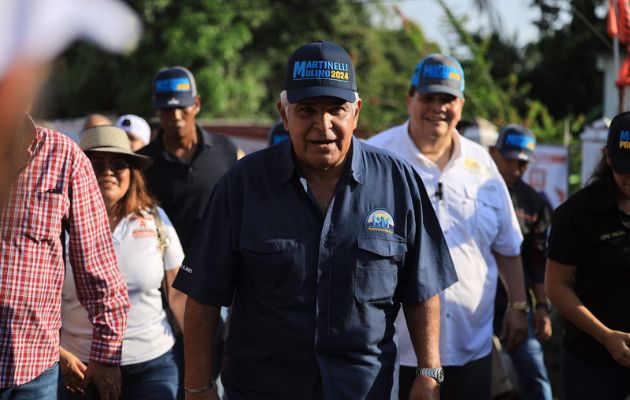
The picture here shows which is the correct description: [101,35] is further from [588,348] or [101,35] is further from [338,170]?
[588,348]

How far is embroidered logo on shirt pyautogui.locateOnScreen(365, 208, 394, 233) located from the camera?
3402 mm

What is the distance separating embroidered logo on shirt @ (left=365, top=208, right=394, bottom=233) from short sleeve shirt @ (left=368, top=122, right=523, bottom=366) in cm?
133

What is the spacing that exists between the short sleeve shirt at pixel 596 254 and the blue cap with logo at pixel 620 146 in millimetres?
171

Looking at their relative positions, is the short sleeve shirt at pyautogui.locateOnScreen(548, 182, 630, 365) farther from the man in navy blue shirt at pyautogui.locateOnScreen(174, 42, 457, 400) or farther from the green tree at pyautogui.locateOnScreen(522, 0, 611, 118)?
the green tree at pyautogui.locateOnScreen(522, 0, 611, 118)

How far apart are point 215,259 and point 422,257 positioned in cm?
81

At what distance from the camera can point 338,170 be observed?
11.5 ft

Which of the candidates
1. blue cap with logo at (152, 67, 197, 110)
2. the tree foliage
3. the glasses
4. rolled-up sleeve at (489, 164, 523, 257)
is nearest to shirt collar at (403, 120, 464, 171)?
rolled-up sleeve at (489, 164, 523, 257)

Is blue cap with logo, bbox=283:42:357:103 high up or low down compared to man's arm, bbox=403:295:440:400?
up

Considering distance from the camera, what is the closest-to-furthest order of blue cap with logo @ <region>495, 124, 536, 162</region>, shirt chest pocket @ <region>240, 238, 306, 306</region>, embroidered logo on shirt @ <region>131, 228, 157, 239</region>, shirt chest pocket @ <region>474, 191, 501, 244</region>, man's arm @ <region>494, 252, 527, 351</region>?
1. shirt chest pocket @ <region>240, 238, 306, 306</region>
2. embroidered logo on shirt @ <region>131, 228, 157, 239</region>
3. shirt chest pocket @ <region>474, 191, 501, 244</region>
4. man's arm @ <region>494, 252, 527, 351</region>
5. blue cap with logo @ <region>495, 124, 536, 162</region>

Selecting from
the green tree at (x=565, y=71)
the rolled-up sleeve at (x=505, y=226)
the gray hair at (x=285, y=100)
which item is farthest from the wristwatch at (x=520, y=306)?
the green tree at (x=565, y=71)

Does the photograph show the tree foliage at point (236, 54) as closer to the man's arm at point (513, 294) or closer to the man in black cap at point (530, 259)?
the man in black cap at point (530, 259)

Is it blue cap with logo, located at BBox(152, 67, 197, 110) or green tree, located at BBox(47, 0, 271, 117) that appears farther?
green tree, located at BBox(47, 0, 271, 117)

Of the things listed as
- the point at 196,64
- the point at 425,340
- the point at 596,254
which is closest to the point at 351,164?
the point at 425,340

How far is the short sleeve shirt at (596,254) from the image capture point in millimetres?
4496
